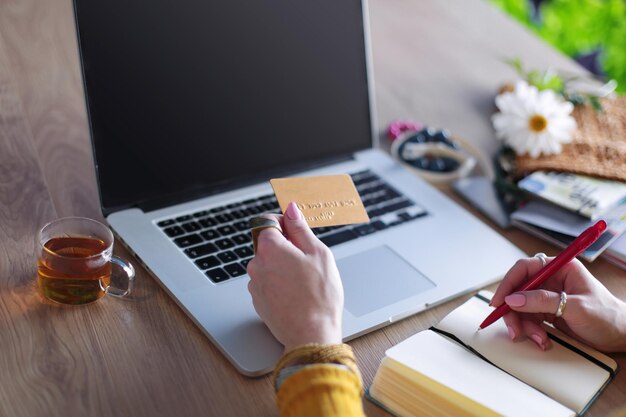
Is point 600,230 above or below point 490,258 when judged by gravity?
above

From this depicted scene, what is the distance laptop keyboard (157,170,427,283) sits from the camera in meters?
1.03

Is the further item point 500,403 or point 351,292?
point 351,292

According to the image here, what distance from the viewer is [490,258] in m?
1.17

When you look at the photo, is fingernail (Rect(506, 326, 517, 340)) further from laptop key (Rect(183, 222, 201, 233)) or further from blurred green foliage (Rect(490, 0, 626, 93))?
blurred green foliage (Rect(490, 0, 626, 93))

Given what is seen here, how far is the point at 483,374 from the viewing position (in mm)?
878

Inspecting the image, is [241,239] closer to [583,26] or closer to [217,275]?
[217,275]

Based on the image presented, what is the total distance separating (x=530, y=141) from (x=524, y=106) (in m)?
0.08

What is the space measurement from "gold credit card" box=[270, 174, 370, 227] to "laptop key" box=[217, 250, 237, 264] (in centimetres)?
16

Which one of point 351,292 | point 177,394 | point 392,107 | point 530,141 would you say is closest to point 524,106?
point 530,141

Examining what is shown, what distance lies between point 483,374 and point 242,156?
543 millimetres

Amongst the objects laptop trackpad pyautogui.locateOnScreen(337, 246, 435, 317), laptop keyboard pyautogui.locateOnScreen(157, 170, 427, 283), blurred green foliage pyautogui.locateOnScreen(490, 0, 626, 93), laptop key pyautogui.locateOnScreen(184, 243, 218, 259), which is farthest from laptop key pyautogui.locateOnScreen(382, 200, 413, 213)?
blurred green foliage pyautogui.locateOnScreen(490, 0, 626, 93)

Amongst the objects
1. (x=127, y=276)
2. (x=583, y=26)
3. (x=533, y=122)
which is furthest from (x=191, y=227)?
(x=583, y=26)

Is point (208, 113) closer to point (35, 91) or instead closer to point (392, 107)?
point (35, 91)

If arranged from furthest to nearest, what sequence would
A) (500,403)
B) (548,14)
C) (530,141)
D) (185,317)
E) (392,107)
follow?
(548,14) → (392,107) → (530,141) → (185,317) → (500,403)
